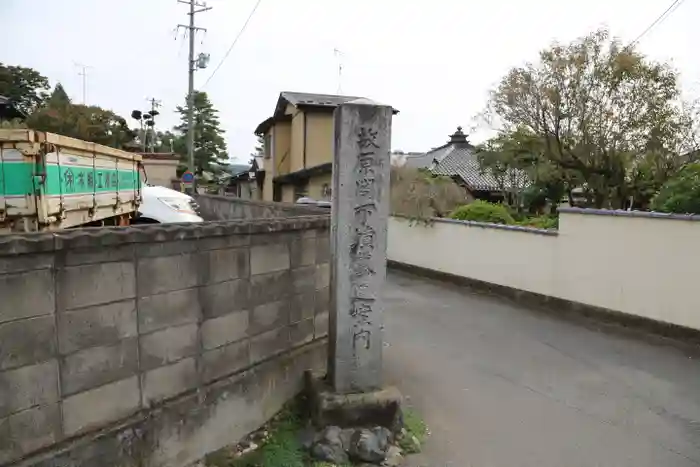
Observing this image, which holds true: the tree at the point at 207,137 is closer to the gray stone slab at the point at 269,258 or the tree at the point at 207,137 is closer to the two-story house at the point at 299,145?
the two-story house at the point at 299,145

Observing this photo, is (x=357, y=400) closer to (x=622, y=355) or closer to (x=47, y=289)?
(x=47, y=289)

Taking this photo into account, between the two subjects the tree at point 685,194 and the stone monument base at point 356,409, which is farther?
the tree at point 685,194

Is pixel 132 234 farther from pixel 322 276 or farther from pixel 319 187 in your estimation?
pixel 319 187

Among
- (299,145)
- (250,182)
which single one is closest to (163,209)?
(299,145)

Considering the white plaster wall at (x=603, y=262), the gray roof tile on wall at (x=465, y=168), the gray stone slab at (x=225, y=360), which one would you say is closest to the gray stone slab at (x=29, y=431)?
the gray stone slab at (x=225, y=360)

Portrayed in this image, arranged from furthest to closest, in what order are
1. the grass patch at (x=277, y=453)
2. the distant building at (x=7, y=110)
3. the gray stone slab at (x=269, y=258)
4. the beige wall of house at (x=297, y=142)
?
1. the beige wall of house at (x=297, y=142)
2. the distant building at (x=7, y=110)
3. the gray stone slab at (x=269, y=258)
4. the grass patch at (x=277, y=453)

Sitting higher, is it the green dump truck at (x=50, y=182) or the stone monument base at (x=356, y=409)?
the green dump truck at (x=50, y=182)

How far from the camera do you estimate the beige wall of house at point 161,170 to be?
1163 inches

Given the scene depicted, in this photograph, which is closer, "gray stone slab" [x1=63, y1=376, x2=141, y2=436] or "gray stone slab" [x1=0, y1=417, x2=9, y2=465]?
"gray stone slab" [x1=0, y1=417, x2=9, y2=465]

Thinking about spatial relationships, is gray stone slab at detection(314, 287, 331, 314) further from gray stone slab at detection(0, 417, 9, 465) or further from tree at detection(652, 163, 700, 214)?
tree at detection(652, 163, 700, 214)

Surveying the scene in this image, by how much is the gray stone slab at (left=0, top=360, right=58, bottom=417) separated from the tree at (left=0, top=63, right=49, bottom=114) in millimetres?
43838

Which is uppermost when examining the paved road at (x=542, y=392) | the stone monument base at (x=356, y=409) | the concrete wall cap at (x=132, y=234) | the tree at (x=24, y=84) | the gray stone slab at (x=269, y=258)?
the tree at (x=24, y=84)

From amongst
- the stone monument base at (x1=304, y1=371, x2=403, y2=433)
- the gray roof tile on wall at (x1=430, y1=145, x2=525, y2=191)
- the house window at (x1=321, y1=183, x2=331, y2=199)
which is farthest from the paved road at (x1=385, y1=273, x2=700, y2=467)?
the gray roof tile on wall at (x1=430, y1=145, x2=525, y2=191)

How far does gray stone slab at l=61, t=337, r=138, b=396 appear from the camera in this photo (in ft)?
9.87
